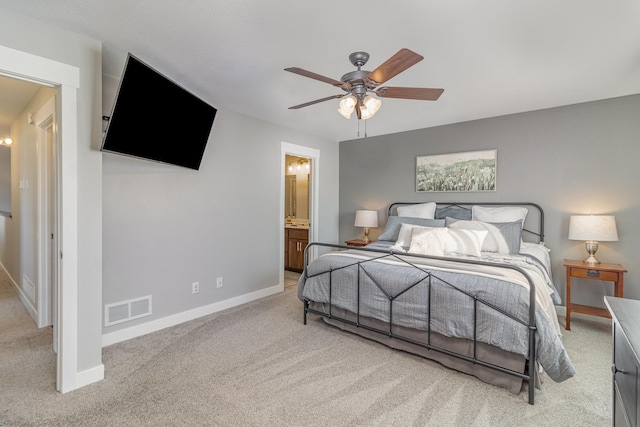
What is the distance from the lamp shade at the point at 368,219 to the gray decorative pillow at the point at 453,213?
92cm

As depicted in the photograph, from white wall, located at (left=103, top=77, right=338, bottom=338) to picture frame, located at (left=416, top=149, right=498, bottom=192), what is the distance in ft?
6.11

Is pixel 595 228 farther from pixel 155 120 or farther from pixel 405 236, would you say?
pixel 155 120

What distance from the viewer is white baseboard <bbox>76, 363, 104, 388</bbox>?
2.08 meters

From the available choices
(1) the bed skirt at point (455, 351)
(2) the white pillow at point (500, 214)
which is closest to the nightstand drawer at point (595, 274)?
(2) the white pillow at point (500, 214)

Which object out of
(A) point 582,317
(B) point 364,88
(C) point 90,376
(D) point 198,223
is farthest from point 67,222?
(A) point 582,317

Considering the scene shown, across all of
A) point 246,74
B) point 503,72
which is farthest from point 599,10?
point 246,74

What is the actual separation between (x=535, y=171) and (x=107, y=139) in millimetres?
4351

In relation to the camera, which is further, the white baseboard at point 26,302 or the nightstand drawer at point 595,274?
the white baseboard at point 26,302

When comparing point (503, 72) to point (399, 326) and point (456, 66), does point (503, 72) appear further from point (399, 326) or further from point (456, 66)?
point (399, 326)

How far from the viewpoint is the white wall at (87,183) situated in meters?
2.05

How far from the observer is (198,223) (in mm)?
3402

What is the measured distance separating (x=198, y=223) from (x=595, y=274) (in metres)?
4.11

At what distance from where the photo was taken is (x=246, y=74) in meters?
2.70

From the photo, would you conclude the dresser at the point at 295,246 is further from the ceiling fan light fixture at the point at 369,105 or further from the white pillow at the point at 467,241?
the ceiling fan light fixture at the point at 369,105
